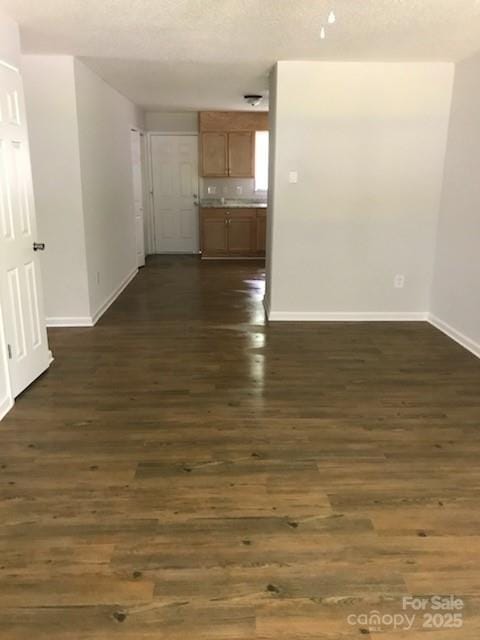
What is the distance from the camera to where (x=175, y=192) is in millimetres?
8727

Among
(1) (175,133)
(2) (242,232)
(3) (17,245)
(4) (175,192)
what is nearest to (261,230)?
(2) (242,232)

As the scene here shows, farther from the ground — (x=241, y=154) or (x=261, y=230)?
(x=241, y=154)

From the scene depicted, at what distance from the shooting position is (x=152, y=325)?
4863 millimetres

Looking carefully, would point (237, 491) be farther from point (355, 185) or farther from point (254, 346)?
point (355, 185)

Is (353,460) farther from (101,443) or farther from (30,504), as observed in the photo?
(30,504)

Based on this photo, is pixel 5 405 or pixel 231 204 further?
pixel 231 204

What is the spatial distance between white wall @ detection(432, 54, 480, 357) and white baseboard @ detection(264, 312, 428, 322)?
0.30m

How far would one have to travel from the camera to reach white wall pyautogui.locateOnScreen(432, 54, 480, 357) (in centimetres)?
412

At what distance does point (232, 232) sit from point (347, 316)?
12.8 feet

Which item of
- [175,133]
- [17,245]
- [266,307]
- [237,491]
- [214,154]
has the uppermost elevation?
[175,133]

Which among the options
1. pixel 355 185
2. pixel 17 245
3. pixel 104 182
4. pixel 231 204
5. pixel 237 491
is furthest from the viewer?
pixel 231 204

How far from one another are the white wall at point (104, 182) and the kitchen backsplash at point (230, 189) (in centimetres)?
204

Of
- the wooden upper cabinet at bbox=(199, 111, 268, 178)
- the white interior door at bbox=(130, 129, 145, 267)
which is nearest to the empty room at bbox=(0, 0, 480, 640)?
the white interior door at bbox=(130, 129, 145, 267)

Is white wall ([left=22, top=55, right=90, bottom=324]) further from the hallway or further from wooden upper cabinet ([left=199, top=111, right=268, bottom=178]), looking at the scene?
Answer: wooden upper cabinet ([left=199, top=111, right=268, bottom=178])
